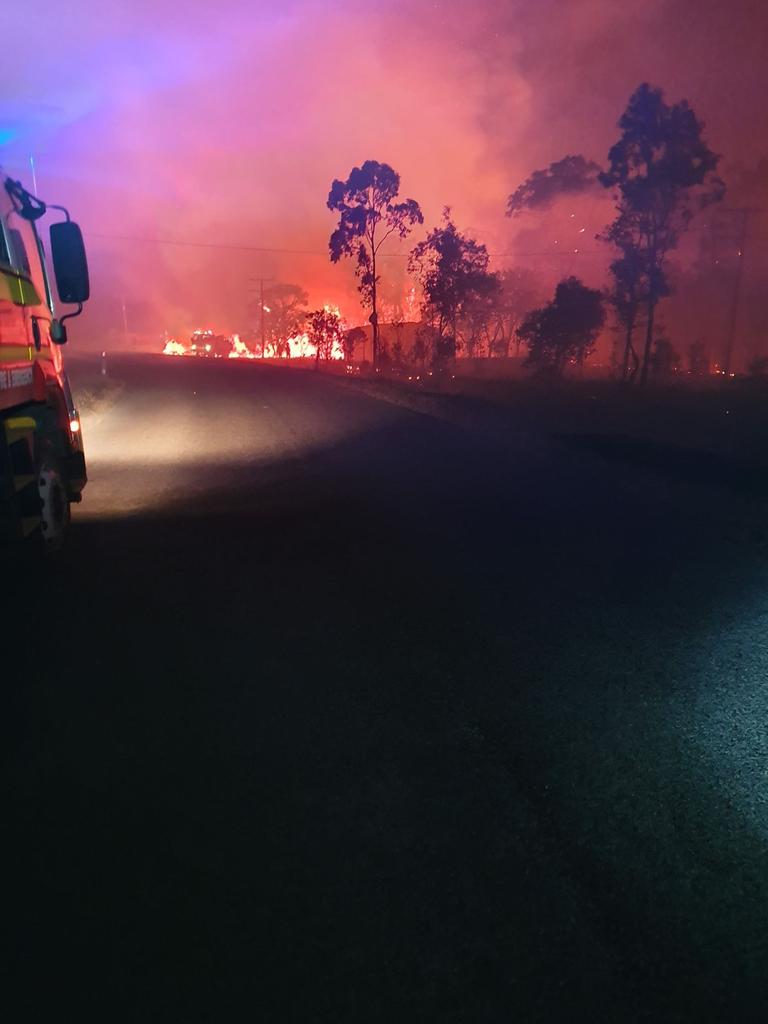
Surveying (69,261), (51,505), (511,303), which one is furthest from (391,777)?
(511,303)

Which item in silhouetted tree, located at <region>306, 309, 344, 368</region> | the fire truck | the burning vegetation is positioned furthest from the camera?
the burning vegetation

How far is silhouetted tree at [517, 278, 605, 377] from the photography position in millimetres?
46125

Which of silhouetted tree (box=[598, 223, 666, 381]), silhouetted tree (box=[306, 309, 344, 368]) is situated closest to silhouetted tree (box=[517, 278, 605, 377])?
silhouetted tree (box=[598, 223, 666, 381])

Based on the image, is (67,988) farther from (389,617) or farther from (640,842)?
(389,617)

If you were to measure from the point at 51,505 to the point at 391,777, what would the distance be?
4.80 meters

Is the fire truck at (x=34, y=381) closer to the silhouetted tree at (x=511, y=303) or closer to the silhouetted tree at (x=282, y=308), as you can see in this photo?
the silhouetted tree at (x=511, y=303)

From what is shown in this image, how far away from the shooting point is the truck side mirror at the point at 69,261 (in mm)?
7148

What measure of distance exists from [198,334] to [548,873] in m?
114

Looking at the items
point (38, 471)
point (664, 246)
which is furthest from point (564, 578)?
point (664, 246)

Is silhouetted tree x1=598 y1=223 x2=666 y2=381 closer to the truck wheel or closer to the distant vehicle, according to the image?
the truck wheel

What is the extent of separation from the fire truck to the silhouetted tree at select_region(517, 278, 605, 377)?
41.6 m

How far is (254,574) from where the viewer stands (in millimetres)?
Result: 6391

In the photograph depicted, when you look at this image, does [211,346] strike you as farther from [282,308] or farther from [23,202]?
[23,202]

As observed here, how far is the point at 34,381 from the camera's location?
21.1 ft
